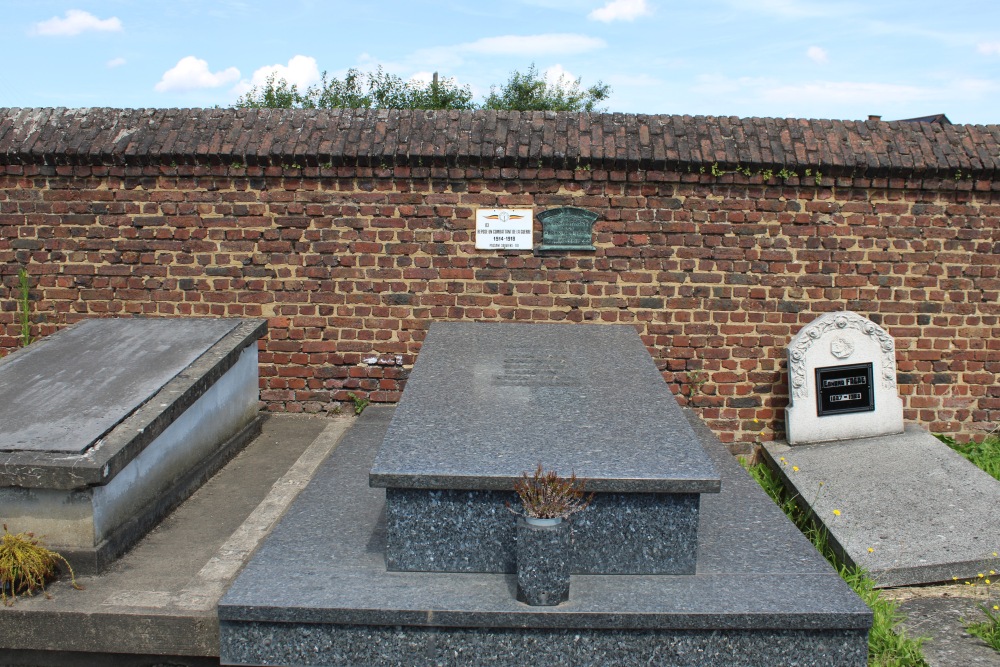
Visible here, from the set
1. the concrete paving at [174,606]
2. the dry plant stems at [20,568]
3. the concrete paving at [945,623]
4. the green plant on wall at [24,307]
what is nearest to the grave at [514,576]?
the concrete paving at [174,606]

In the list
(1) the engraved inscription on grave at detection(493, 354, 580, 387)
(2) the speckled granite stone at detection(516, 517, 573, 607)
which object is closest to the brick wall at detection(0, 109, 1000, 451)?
(1) the engraved inscription on grave at detection(493, 354, 580, 387)

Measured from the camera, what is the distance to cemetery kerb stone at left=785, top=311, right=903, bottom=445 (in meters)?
6.21

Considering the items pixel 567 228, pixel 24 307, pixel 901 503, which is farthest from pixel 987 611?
pixel 24 307

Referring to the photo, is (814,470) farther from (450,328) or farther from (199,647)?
(199,647)

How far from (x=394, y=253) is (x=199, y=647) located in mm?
3740

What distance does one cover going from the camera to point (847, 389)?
6.21 metres

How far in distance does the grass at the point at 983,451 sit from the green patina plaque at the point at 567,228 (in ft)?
10.8

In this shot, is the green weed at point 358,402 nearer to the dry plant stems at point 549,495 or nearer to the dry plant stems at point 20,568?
the dry plant stems at point 20,568

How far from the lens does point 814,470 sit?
570 cm

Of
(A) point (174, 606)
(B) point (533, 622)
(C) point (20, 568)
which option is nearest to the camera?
(B) point (533, 622)

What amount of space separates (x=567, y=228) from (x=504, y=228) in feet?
1.61

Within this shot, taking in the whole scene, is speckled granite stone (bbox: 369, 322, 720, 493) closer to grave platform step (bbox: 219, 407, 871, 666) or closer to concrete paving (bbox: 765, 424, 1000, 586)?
grave platform step (bbox: 219, 407, 871, 666)

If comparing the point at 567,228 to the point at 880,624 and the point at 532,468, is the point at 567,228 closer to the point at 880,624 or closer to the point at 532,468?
the point at 532,468

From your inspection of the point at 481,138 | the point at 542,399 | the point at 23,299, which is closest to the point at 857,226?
the point at 481,138
